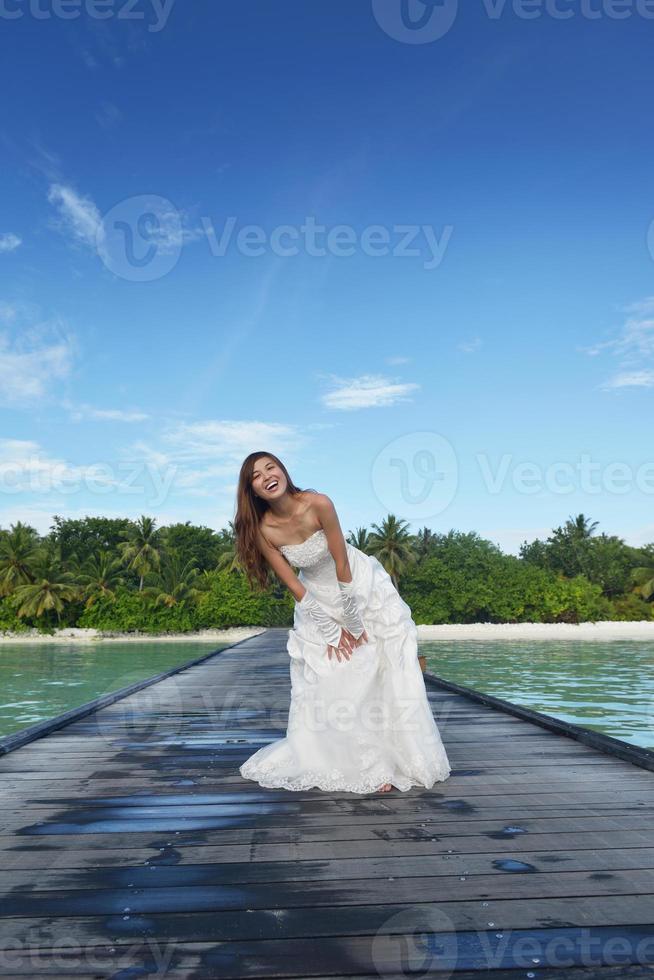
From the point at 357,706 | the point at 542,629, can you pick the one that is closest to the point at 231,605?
the point at 542,629

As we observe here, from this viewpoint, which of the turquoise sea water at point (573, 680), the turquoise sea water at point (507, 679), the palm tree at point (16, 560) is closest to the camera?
the turquoise sea water at point (573, 680)

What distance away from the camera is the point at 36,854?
292 centimetres

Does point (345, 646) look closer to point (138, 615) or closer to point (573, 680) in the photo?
point (573, 680)

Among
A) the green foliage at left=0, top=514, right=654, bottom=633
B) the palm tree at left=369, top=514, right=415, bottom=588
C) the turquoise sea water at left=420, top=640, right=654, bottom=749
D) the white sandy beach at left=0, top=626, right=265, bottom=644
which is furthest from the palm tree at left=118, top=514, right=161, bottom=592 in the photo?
the turquoise sea water at left=420, top=640, right=654, bottom=749

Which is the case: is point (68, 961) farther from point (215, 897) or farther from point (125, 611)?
point (125, 611)

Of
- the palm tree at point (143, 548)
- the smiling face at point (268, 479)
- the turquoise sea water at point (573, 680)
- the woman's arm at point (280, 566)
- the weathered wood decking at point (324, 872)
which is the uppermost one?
the palm tree at point (143, 548)

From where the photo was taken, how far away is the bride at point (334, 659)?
3838 millimetres

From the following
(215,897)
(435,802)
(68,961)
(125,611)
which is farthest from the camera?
(125,611)

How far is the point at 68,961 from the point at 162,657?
93.5ft

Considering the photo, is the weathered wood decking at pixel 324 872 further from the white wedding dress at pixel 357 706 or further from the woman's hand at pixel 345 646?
the woman's hand at pixel 345 646

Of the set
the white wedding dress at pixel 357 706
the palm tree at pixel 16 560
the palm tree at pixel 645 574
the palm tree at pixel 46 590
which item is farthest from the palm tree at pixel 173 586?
the white wedding dress at pixel 357 706

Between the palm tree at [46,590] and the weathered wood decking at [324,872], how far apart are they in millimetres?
44777

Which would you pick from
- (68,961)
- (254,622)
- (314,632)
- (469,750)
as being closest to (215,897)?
(68,961)

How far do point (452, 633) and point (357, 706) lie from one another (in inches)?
1770
